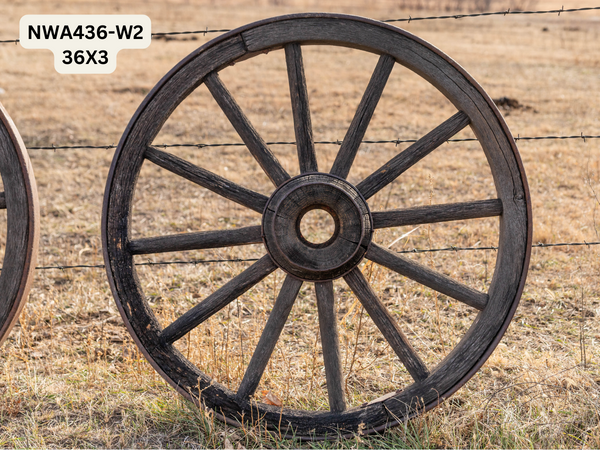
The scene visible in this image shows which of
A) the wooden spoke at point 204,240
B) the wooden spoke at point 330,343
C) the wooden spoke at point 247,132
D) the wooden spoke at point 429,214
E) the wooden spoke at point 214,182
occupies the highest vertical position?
the wooden spoke at point 247,132

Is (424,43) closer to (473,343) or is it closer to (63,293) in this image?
(473,343)

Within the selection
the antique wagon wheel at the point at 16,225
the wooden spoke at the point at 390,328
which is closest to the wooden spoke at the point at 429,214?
the wooden spoke at the point at 390,328

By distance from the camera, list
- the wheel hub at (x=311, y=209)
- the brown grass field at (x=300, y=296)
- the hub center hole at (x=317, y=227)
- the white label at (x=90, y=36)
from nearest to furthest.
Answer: the wheel hub at (x=311, y=209)
the brown grass field at (x=300, y=296)
the white label at (x=90, y=36)
the hub center hole at (x=317, y=227)

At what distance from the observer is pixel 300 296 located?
3664 mm

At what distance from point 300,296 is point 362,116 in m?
1.76

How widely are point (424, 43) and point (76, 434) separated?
2.07 m

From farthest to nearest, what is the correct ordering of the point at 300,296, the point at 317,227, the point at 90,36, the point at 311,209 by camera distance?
the point at 317,227, the point at 300,296, the point at 90,36, the point at 311,209

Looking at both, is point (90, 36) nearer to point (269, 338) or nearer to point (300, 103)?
point (300, 103)

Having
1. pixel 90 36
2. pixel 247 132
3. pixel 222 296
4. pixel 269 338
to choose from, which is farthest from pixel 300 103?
pixel 90 36

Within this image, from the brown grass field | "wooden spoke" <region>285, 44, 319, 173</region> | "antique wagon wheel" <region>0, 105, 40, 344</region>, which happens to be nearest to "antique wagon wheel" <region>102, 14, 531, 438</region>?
"wooden spoke" <region>285, 44, 319, 173</region>

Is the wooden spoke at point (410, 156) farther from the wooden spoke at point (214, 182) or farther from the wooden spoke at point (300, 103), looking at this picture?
the wooden spoke at point (214, 182)

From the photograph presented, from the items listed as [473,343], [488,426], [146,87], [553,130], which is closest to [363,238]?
[473,343]

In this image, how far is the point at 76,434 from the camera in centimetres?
229

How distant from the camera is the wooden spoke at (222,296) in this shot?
216cm
